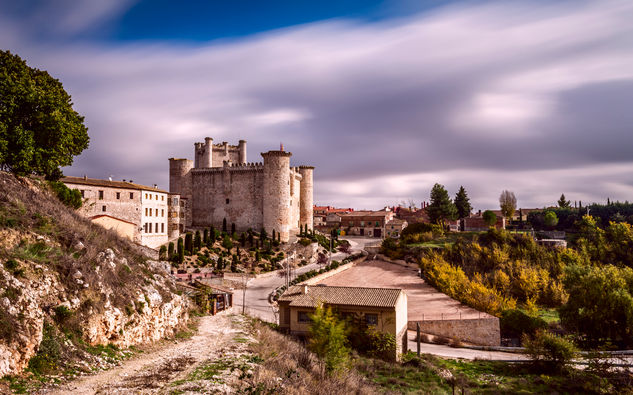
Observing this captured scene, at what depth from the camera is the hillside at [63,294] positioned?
386 inches

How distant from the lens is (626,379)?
17.8 metres

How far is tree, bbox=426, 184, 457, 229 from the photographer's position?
55781 mm

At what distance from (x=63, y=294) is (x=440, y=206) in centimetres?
5039

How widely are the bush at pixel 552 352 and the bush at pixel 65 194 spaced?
2620cm

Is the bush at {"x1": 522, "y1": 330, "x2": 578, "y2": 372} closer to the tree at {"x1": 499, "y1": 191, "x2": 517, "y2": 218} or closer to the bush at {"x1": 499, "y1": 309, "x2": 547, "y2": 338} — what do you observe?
the bush at {"x1": 499, "y1": 309, "x2": 547, "y2": 338}

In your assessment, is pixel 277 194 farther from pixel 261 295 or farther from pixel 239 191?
pixel 261 295

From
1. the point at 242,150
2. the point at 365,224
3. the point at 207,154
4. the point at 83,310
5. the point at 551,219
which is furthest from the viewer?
the point at 365,224

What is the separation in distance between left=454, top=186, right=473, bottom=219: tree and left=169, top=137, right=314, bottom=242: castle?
25.7 meters

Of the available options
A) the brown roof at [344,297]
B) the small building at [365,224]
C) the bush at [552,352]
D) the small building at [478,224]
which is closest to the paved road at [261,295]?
the brown roof at [344,297]

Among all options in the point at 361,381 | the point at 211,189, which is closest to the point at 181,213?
the point at 211,189

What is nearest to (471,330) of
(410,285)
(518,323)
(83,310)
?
(518,323)

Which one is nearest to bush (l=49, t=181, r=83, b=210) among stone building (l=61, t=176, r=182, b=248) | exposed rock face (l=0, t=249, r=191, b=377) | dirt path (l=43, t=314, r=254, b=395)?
stone building (l=61, t=176, r=182, b=248)

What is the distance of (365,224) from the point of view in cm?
7531

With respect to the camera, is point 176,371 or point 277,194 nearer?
point 176,371
